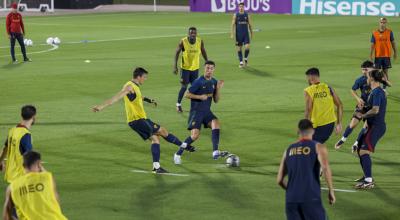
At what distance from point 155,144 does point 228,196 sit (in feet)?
8.24

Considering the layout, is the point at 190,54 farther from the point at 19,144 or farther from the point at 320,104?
the point at 19,144

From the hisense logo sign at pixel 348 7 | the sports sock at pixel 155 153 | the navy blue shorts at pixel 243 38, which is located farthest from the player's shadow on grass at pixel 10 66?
the hisense logo sign at pixel 348 7

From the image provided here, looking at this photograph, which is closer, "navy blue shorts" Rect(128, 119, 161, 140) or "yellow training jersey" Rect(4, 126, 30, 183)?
"yellow training jersey" Rect(4, 126, 30, 183)

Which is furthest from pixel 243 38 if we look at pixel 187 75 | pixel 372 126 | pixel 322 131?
pixel 372 126

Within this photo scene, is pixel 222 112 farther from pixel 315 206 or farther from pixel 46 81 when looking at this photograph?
pixel 315 206

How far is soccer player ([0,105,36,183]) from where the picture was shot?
13047mm

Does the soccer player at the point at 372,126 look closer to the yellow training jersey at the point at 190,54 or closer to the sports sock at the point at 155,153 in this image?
the sports sock at the point at 155,153

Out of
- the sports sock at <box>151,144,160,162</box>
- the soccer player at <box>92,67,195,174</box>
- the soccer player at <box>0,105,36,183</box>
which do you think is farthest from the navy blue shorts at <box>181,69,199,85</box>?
the soccer player at <box>0,105,36,183</box>

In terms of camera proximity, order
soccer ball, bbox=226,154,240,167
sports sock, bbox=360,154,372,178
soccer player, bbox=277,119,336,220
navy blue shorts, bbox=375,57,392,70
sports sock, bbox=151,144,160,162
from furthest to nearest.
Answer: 1. navy blue shorts, bbox=375,57,392,70
2. soccer ball, bbox=226,154,240,167
3. sports sock, bbox=151,144,160,162
4. sports sock, bbox=360,154,372,178
5. soccer player, bbox=277,119,336,220

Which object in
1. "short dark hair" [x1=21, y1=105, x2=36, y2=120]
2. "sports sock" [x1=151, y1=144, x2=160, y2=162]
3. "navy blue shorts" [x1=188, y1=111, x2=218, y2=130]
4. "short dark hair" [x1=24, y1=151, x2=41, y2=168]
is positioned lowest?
"sports sock" [x1=151, y1=144, x2=160, y2=162]

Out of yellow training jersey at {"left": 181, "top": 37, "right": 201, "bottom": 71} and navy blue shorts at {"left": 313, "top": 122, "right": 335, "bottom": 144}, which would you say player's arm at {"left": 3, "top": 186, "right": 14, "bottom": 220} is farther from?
yellow training jersey at {"left": 181, "top": 37, "right": 201, "bottom": 71}

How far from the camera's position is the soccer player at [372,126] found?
54.5ft

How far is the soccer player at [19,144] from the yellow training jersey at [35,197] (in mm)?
2073

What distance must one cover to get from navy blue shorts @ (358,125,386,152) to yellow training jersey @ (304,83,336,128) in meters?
0.79
